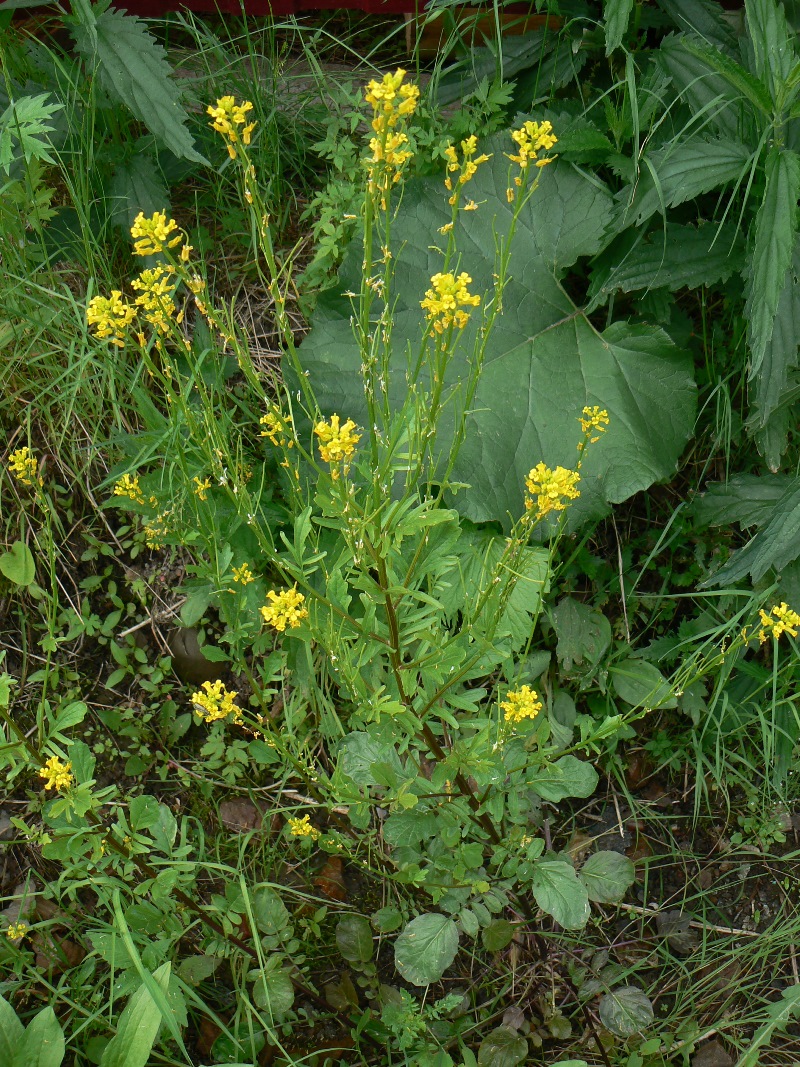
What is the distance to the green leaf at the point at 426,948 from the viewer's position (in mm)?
1991

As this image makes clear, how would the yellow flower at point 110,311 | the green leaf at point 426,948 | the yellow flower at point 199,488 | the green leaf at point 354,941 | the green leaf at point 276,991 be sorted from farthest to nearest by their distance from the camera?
the green leaf at point 354,941 → the green leaf at point 276,991 → the green leaf at point 426,948 → the yellow flower at point 199,488 → the yellow flower at point 110,311

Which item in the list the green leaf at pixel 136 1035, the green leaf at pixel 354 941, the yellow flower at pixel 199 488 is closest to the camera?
the green leaf at pixel 136 1035

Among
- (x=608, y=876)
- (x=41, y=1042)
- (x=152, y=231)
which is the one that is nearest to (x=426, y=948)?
(x=608, y=876)

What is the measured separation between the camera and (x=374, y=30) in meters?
2.89

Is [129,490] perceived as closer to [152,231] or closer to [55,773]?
[55,773]

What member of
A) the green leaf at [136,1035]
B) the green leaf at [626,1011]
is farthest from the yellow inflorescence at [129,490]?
the green leaf at [626,1011]

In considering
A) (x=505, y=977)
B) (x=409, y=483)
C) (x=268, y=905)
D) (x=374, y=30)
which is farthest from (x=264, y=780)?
(x=374, y=30)

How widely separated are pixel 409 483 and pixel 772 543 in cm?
113

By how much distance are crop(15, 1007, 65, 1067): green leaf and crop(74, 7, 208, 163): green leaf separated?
5.99 ft

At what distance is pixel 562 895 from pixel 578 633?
29.3 inches

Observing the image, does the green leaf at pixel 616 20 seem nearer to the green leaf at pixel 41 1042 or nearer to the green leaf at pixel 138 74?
the green leaf at pixel 138 74

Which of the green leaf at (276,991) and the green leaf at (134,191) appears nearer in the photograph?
the green leaf at (276,991)

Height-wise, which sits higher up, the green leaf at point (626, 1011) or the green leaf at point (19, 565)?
the green leaf at point (19, 565)

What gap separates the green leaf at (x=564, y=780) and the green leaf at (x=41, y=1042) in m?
1.00
